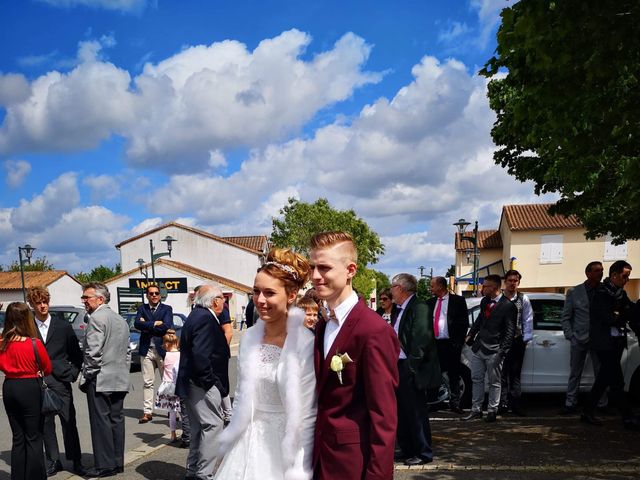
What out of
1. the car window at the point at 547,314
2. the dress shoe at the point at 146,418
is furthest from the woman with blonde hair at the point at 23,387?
the car window at the point at 547,314

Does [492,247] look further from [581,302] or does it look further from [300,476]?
[300,476]

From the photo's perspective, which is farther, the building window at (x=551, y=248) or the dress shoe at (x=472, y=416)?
the building window at (x=551, y=248)

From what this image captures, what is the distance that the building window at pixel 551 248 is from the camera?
1736 inches

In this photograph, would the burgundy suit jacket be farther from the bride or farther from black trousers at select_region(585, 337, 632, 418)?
black trousers at select_region(585, 337, 632, 418)

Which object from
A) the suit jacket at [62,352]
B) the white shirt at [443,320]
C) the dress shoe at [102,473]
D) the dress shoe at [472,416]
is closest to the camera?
the dress shoe at [102,473]

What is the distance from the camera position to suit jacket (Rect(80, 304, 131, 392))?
577cm

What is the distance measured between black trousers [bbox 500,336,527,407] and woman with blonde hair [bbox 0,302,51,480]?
241 inches

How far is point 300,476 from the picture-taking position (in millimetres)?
2518

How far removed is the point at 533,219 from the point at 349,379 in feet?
152

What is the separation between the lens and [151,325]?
841cm

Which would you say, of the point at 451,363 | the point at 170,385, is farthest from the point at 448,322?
the point at 170,385

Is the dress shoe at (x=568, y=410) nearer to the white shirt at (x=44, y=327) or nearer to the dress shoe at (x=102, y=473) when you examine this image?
the dress shoe at (x=102, y=473)

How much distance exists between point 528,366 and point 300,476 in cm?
683

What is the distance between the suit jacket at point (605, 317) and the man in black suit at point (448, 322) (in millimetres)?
1728
